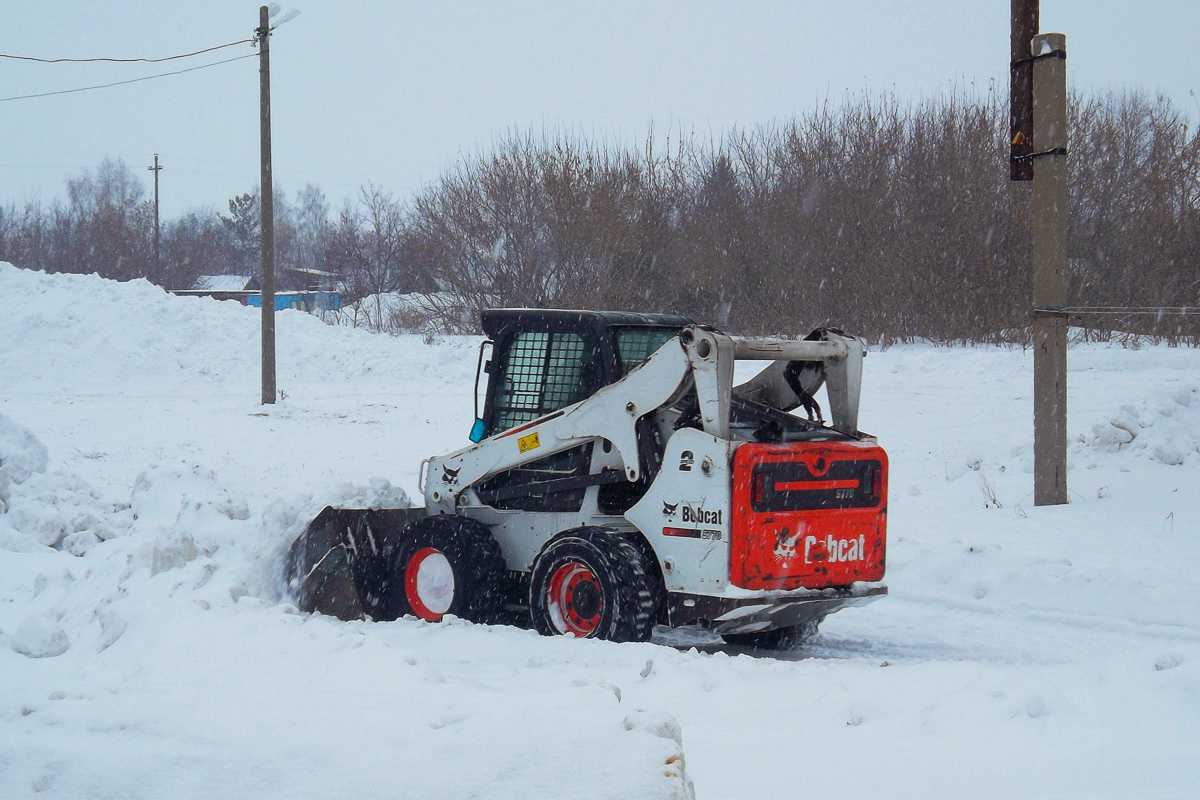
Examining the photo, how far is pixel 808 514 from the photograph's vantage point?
612cm

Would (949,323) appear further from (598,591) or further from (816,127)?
(598,591)

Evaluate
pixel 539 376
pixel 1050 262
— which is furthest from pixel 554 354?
pixel 1050 262

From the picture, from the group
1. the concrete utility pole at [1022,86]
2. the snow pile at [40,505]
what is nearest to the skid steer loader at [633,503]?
the snow pile at [40,505]

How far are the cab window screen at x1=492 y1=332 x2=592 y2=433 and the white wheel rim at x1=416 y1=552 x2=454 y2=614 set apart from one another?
3.05 feet

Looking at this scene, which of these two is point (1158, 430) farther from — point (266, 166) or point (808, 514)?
point (266, 166)

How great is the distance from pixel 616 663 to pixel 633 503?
139 cm

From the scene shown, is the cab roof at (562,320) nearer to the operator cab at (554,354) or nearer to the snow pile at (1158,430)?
the operator cab at (554,354)

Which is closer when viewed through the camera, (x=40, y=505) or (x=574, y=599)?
(x=574, y=599)

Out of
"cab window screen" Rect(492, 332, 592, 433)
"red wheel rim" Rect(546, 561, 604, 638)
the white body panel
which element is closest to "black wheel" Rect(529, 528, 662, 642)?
"red wheel rim" Rect(546, 561, 604, 638)

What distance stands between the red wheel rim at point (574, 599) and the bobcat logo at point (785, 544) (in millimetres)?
1023

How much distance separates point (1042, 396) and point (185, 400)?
1666cm

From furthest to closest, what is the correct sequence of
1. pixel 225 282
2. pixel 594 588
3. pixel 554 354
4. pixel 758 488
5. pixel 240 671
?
1. pixel 225 282
2. pixel 554 354
3. pixel 594 588
4. pixel 758 488
5. pixel 240 671

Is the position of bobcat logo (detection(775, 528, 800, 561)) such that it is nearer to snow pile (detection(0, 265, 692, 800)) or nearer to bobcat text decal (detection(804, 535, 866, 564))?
bobcat text decal (detection(804, 535, 866, 564))

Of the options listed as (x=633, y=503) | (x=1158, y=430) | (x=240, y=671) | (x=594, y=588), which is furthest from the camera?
(x=1158, y=430)
